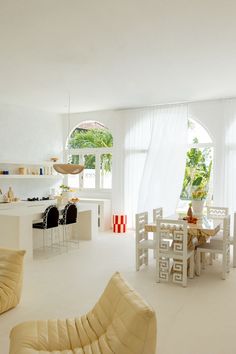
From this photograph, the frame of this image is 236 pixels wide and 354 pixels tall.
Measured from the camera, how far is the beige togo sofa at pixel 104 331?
186 centimetres

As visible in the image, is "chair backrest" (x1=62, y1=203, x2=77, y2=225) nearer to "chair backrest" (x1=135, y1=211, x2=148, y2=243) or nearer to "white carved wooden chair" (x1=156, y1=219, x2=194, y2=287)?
"chair backrest" (x1=135, y1=211, x2=148, y2=243)

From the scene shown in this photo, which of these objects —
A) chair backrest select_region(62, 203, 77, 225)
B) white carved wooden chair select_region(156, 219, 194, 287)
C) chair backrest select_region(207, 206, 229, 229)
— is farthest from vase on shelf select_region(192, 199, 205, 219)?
chair backrest select_region(62, 203, 77, 225)

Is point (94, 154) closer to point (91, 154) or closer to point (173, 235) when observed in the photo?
point (91, 154)

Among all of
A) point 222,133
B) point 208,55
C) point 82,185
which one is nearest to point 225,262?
point 208,55

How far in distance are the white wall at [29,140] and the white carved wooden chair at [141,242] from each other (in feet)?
12.8

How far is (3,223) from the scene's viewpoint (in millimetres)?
5227

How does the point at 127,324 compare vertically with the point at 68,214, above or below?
below

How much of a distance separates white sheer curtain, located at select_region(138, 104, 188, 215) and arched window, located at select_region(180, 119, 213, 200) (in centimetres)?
40

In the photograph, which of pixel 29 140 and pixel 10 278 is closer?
pixel 10 278

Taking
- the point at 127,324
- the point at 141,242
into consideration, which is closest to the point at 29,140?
the point at 141,242

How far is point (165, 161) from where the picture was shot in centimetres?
745

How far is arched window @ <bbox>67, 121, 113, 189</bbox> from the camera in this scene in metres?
8.69

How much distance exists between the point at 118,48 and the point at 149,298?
9.84 feet

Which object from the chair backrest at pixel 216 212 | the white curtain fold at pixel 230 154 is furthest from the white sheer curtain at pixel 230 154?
the chair backrest at pixel 216 212
